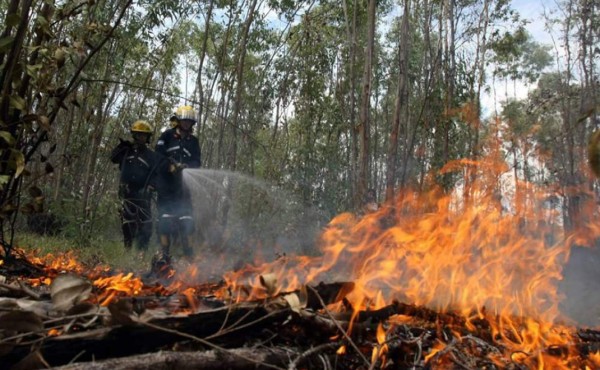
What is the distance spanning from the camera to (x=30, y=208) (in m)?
2.76

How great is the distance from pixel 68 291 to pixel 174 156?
18.6ft

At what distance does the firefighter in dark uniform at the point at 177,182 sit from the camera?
644 centimetres

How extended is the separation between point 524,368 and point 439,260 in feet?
4.12

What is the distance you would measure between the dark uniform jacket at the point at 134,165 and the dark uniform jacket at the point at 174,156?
1.50ft

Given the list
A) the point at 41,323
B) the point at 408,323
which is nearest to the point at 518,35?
the point at 408,323

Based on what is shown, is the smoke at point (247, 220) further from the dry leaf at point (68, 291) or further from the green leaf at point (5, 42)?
the dry leaf at point (68, 291)

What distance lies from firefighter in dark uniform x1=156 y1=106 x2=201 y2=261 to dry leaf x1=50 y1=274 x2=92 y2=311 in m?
4.61

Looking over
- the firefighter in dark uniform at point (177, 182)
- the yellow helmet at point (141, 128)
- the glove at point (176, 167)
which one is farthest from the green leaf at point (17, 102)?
the yellow helmet at point (141, 128)

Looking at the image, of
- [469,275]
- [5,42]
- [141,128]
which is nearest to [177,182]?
[141,128]

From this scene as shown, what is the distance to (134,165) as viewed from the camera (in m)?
7.62

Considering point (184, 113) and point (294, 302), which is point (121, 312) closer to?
point (294, 302)

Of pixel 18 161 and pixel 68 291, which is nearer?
pixel 68 291

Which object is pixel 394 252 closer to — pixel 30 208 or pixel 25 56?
pixel 30 208

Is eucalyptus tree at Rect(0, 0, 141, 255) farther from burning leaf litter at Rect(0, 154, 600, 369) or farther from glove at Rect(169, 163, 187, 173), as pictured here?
glove at Rect(169, 163, 187, 173)
